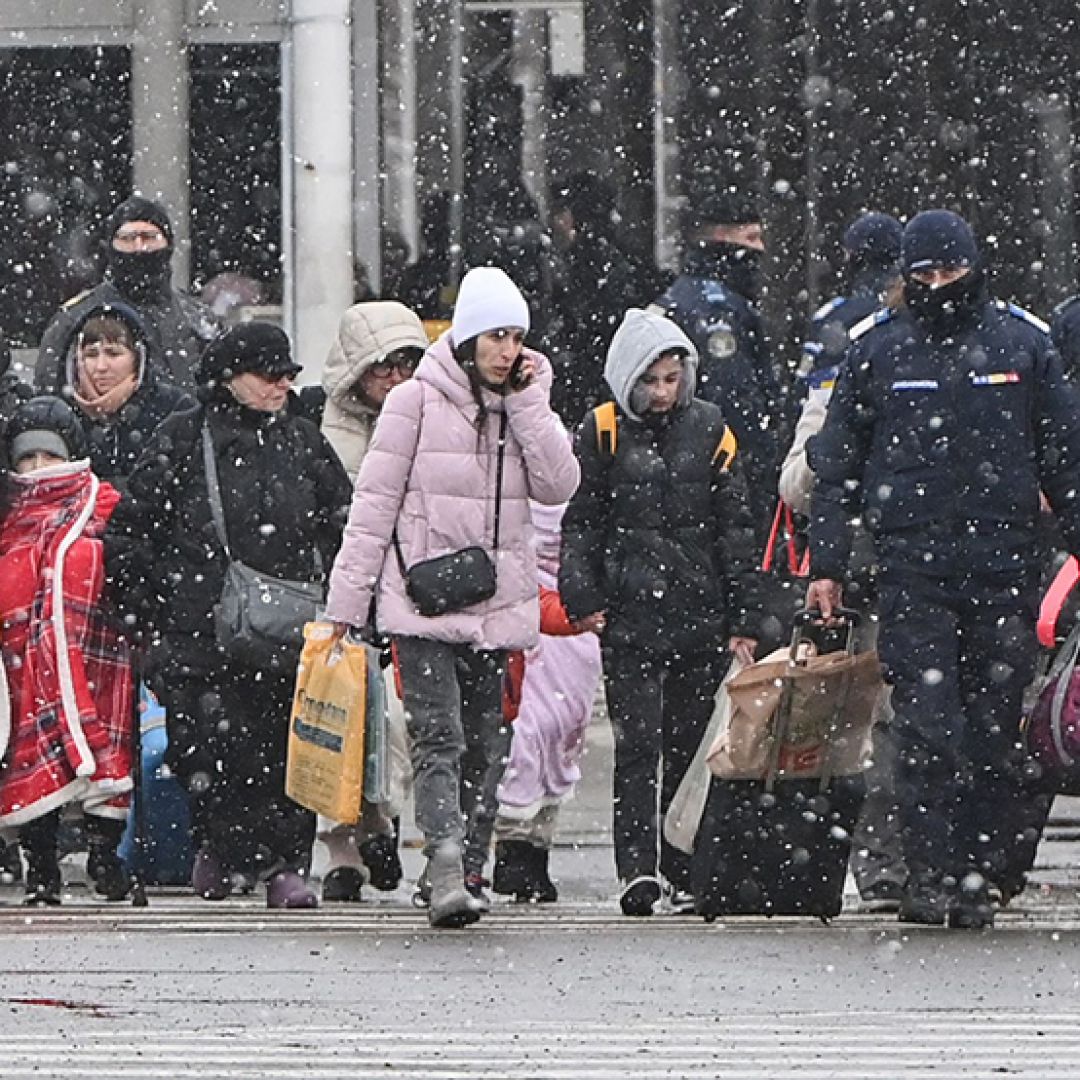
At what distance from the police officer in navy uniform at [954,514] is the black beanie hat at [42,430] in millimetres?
2340

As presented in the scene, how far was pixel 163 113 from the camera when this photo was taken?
17.9 meters

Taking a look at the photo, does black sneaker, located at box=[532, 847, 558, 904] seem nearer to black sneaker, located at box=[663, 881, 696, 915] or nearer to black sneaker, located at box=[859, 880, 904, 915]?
black sneaker, located at box=[663, 881, 696, 915]

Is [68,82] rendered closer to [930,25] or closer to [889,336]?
[930,25]

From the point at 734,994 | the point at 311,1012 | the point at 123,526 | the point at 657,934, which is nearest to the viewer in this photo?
the point at 311,1012

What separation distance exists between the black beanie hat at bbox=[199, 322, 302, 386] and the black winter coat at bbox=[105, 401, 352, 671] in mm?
128

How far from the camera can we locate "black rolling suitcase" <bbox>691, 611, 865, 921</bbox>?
441 inches

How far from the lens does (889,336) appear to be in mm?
11133

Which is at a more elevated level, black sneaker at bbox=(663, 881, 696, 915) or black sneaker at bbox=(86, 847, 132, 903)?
black sneaker at bbox=(86, 847, 132, 903)

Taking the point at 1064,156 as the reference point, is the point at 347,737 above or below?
below

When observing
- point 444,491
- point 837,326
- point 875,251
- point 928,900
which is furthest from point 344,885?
point 875,251

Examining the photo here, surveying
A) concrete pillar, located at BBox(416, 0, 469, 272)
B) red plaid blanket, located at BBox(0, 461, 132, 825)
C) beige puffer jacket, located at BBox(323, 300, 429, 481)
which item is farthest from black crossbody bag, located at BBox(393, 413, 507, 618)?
concrete pillar, located at BBox(416, 0, 469, 272)

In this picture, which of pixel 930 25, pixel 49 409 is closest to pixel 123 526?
pixel 49 409

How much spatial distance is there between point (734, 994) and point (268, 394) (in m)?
3.30

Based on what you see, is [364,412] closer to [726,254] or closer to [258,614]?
[258,614]
